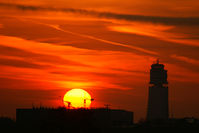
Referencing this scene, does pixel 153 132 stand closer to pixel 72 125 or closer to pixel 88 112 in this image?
pixel 88 112

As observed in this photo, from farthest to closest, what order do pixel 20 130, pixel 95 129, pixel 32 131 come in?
1. pixel 20 130
2. pixel 32 131
3. pixel 95 129

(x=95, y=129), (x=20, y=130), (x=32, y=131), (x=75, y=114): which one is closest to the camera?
(x=95, y=129)

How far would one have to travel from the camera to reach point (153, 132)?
7771 inches

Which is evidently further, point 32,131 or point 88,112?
point 32,131

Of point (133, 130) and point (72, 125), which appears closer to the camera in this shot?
point (72, 125)

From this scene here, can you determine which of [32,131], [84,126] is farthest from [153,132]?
[84,126]

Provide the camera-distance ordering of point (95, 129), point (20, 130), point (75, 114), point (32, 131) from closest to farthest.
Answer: point (95, 129)
point (75, 114)
point (32, 131)
point (20, 130)

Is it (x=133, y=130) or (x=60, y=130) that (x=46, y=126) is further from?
(x=133, y=130)

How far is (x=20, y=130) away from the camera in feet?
623

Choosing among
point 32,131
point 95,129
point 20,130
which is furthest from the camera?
point 20,130

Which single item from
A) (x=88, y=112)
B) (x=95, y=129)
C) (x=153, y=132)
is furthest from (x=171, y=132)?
(x=95, y=129)

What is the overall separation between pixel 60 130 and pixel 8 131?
152 ft

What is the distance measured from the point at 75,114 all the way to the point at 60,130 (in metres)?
12.7

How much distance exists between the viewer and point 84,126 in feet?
480
